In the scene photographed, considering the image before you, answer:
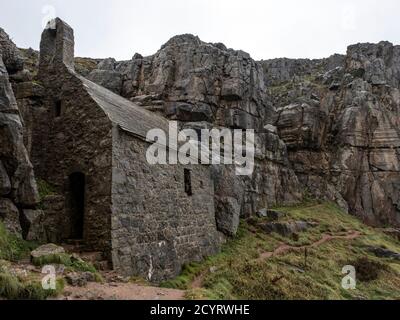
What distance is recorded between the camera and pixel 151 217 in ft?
52.6

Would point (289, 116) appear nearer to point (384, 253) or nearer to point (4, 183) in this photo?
point (384, 253)

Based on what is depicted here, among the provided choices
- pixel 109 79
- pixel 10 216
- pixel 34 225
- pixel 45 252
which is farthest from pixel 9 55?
pixel 109 79

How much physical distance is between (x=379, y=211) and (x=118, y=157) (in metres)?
34.6

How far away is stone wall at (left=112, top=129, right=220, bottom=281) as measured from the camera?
14327 millimetres

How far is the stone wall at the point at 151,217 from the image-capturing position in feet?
47.0

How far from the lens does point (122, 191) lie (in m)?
14.6

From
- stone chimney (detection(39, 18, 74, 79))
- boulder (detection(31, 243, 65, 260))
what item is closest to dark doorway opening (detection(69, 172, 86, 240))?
boulder (detection(31, 243, 65, 260))

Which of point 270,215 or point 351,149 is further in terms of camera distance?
point 351,149

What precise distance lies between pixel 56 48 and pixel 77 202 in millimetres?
7462

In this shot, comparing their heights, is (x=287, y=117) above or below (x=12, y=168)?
above

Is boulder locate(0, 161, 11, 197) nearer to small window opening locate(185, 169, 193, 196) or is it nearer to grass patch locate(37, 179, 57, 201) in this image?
grass patch locate(37, 179, 57, 201)

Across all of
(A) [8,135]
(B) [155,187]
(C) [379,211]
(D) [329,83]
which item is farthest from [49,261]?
(D) [329,83]

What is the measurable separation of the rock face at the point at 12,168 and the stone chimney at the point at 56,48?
12.6 ft

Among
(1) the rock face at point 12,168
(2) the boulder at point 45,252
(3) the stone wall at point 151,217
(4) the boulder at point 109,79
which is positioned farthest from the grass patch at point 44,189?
(4) the boulder at point 109,79
